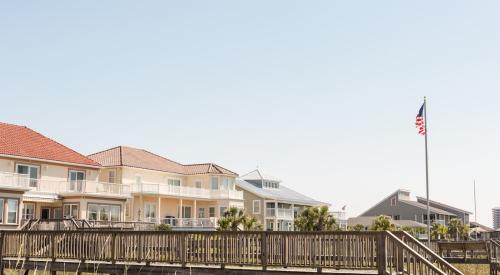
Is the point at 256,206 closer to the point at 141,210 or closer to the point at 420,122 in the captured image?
the point at 141,210

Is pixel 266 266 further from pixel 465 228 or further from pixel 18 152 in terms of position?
pixel 465 228

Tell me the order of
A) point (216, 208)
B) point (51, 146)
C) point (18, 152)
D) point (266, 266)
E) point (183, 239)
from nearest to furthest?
point (266, 266)
point (183, 239)
point (18, 152)
point (51, 146)
point (216, 208)

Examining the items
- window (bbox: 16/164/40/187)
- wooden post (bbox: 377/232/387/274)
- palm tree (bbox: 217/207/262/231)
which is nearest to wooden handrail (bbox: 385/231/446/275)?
wooden post (bbox: 377/232/387/274)

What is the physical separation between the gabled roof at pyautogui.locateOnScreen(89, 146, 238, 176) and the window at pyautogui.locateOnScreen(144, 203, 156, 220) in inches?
135

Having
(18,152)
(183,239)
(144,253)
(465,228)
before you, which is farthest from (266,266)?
(465,228)

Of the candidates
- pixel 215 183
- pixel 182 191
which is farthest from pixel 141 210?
pixel 215 183

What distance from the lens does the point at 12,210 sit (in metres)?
37.9

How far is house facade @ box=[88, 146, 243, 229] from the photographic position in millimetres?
53250

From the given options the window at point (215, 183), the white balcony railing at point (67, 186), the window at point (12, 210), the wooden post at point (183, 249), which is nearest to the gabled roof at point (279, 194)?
the window at point (215, 183)

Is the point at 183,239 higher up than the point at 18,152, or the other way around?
the point at 18,152

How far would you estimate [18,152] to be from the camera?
4278 centimetres

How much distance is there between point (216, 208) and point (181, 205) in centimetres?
492

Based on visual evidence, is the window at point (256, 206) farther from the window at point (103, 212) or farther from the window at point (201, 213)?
the window at point (103, 212)

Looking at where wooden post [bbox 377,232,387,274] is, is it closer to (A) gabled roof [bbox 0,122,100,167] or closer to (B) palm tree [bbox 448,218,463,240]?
(A) gabled roof [bbox 0,122,100,167]
